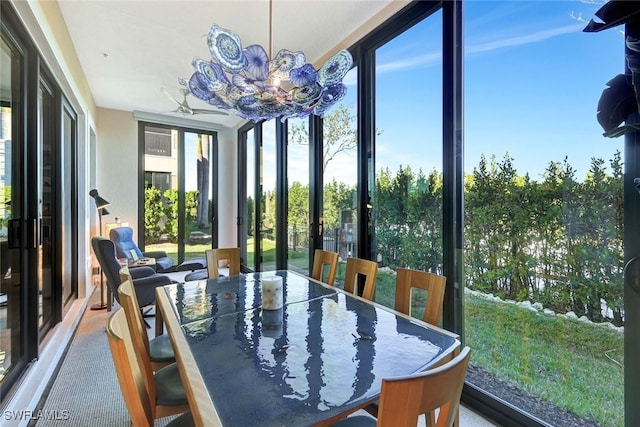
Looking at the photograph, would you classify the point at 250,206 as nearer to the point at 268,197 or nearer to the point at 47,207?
the point at 268,197

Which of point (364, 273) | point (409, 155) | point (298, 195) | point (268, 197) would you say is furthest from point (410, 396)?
point (268, 197)

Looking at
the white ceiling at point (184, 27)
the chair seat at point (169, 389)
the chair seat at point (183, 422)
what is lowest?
the chair seat at point (183, 422)

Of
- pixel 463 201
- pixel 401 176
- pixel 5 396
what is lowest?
pixel 5 396

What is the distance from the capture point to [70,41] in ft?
10.5

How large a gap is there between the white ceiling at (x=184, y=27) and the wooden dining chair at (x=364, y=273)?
85.4 inches

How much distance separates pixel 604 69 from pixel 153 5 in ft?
10.8

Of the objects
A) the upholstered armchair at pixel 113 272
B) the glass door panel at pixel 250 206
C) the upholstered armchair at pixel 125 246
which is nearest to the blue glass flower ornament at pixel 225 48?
the upholstered armchair at pixel 113 272

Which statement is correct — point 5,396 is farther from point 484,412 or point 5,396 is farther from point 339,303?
point 484,412

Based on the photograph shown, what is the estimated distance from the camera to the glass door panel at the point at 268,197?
5086 mm

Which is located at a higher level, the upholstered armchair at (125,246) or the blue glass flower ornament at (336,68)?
the blue glass flower ornament at (336,68)

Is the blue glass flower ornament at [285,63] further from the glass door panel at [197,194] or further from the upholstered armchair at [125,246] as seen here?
the glass door panel at [197,194]

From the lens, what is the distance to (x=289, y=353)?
3.98 feet

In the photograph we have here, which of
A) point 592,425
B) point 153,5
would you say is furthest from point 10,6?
point 592,425

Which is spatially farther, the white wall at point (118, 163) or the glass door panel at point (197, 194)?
the glass door panel at point (197, 194)
